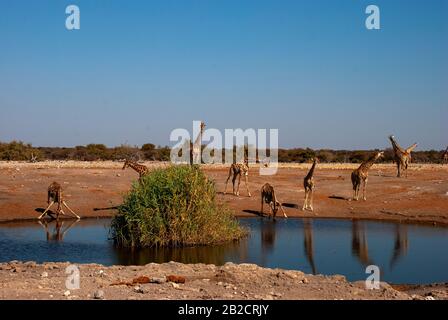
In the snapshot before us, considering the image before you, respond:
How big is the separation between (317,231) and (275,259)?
548 cm

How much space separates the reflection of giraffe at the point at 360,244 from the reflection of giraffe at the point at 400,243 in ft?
2.25

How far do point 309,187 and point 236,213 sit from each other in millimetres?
3100

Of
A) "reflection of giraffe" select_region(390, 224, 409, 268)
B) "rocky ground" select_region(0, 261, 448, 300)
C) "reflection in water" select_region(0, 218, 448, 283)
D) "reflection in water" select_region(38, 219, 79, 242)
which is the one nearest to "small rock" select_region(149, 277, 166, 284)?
"rocky ground" select_region(0, 261, 448, 300)

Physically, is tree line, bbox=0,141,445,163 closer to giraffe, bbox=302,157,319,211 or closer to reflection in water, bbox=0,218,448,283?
giraffe, bbox=302,157,319,211

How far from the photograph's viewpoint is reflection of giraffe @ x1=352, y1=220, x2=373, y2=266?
1634 centimetres

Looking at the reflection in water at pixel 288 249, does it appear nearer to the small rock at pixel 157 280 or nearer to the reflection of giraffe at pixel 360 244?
the reflection of giraffe at pixel 360 244

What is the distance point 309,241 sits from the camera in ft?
62.4

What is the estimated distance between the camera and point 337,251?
1747 centimetres

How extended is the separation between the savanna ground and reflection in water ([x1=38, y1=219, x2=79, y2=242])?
159 centimetres

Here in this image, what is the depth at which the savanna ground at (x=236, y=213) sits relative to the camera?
10305mm

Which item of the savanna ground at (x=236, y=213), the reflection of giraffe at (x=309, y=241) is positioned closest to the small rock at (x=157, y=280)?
the savanna ground at (x=236, y=213)

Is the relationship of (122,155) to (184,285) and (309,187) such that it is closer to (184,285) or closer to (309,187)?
(309,187)

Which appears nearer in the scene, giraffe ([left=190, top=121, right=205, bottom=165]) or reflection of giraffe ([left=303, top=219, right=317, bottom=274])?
reflection of giraffe ([left=303, top=219, right=317, bottom=274])
